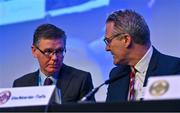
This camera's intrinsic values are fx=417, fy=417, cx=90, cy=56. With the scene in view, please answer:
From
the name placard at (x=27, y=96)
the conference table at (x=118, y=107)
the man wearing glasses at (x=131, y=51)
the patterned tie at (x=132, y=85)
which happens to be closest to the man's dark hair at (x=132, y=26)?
the man wearing glasses at (x=131, y=51)

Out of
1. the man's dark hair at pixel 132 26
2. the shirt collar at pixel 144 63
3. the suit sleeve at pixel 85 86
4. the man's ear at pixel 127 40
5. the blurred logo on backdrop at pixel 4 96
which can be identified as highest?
the man's dark hair at pixel 132 26

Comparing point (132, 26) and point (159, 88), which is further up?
point (132, 26)

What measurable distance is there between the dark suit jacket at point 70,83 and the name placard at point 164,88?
897 millimetres

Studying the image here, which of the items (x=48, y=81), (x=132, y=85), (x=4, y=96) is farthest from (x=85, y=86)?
(x=4, y=96)

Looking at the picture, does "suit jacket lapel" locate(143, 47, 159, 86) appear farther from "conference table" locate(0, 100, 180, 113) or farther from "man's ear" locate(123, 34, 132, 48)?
"conference table" locate(0, 100, 180, 113)

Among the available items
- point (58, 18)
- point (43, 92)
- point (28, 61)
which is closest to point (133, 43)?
point (43, 92)

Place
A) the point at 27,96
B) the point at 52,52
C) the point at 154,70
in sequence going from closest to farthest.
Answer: the point at 27,96 → the point at 154,70 → the point at 52,52

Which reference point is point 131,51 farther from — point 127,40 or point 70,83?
point 70,83

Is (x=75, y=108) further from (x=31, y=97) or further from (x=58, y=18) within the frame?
(x=58, y=18)

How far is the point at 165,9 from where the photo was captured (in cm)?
228

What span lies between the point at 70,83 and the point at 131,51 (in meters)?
0.36

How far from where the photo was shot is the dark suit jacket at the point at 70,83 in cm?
191

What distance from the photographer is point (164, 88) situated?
98 centimetres

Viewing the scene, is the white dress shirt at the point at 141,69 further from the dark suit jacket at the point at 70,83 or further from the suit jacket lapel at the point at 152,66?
the dark suit jacket at the point at 70,83
